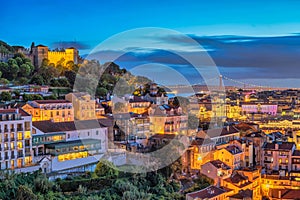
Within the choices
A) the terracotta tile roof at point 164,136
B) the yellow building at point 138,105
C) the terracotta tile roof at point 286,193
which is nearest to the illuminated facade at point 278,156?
the terracotta tile roof at point 286,193

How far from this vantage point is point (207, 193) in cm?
1020

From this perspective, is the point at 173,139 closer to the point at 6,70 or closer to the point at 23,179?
the point at 23,179

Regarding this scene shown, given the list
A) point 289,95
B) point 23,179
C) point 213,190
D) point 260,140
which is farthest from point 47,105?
point 289,95

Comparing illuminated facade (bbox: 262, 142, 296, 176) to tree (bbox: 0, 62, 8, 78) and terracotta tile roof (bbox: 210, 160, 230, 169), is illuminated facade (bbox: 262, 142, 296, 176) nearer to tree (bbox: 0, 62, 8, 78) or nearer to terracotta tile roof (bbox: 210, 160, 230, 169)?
terracotta tile roof (bbox: 210, 160, 230, 169)

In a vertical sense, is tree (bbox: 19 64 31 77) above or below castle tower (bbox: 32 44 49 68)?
below

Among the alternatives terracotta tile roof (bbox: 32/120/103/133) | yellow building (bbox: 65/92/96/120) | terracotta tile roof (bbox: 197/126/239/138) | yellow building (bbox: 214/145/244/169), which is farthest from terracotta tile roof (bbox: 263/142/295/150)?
yellow building (bbox: 65/92/96/120)

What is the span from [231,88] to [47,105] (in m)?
39.5

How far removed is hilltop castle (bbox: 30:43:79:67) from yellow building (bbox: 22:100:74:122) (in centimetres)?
949

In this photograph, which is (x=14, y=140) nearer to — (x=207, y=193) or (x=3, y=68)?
(x=207, y=193)

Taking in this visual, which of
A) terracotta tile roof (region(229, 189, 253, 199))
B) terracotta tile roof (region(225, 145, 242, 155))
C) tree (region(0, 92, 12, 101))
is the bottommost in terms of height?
terracotta tile roof (region(229, 189, 253, 199))

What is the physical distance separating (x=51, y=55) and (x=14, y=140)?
14.0 meters

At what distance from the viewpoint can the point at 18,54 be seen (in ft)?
68.7

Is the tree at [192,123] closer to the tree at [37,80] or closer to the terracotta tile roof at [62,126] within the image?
the terracotta tile roof at [62,126]

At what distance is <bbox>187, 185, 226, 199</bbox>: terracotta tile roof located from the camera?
9914 mm
